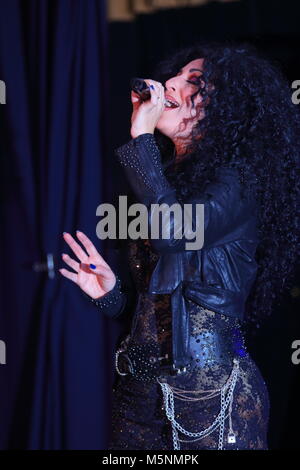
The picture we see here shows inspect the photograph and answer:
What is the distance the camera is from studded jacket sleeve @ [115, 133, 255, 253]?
115cm

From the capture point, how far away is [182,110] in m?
1.36

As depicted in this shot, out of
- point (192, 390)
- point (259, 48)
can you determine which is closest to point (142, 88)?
point (192, 390)

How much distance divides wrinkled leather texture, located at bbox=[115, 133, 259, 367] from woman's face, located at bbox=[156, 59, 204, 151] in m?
0.15

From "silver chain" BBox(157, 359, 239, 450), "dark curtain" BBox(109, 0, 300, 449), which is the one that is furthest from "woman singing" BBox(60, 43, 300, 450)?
"dark curtain" BBox(109, 0, 300, 449)

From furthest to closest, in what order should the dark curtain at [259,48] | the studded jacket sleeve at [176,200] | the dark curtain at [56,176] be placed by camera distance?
1. the dark curtain at [56,176]
2. the dark curtain at [259,48]
3. the studded jacket sleeve at [176,200]

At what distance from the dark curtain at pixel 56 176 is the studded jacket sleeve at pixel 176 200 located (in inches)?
34.7

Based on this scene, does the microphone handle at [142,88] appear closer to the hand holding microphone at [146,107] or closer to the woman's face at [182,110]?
Result: the hand holding microphone at [146,107]

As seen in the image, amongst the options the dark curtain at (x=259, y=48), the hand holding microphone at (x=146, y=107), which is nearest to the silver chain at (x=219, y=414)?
the hand holding microphone at (x=146, y=107)

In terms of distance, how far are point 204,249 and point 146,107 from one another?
1.00ft

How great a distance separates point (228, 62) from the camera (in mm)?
1344

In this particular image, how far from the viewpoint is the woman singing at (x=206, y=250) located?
46.6 inches

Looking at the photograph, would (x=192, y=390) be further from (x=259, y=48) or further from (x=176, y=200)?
(x=259, y=48)

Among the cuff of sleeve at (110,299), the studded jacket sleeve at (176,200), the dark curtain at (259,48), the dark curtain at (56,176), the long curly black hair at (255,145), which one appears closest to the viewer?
the studded jacket sleeve at (176,200)

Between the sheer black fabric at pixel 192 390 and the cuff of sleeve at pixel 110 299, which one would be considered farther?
the cuff of sleeve at pixel 110 299
